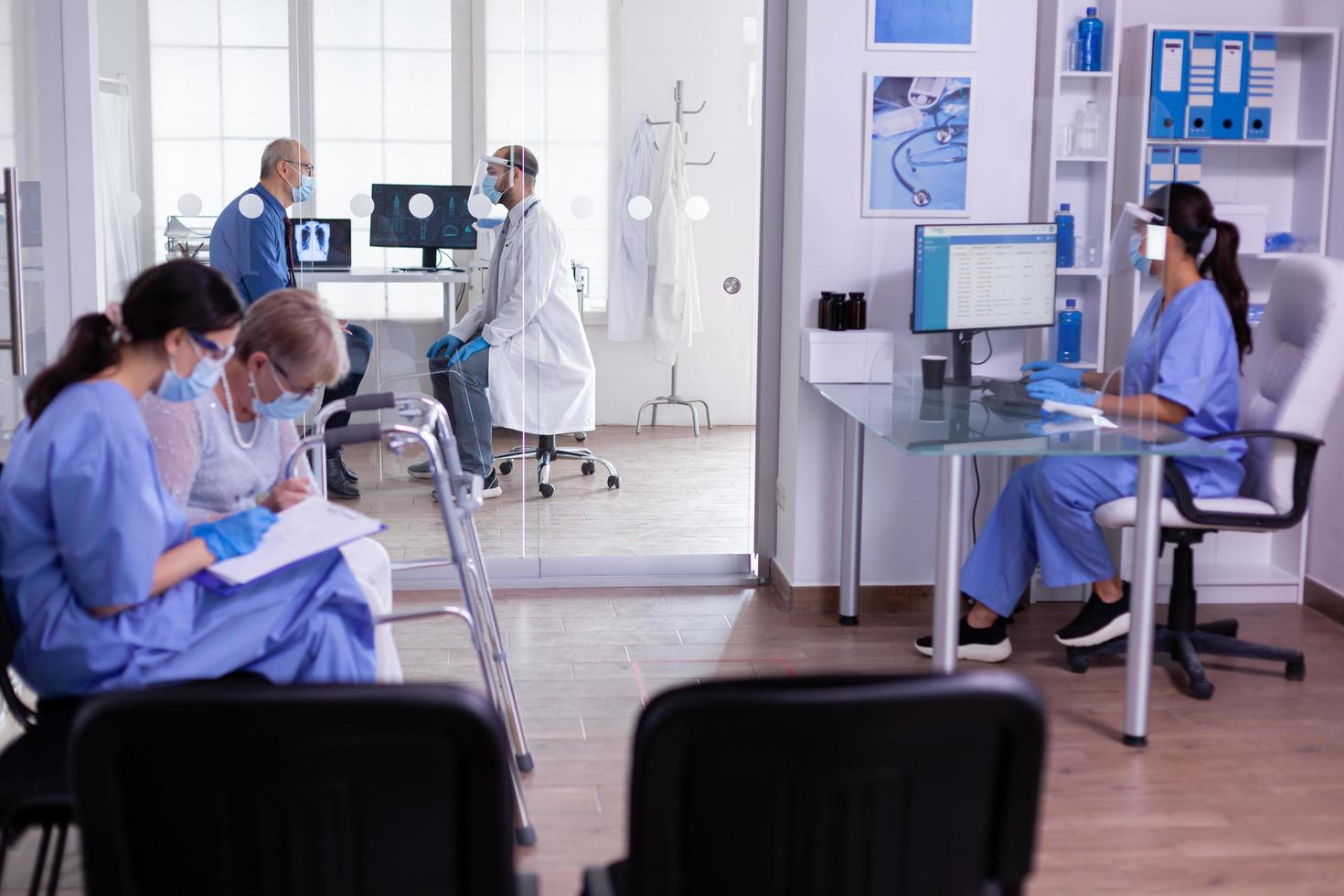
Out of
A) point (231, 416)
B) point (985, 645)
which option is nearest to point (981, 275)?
point (985, 645)

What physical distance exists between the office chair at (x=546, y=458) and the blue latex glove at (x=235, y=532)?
228cm

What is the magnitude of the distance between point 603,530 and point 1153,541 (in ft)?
6.40

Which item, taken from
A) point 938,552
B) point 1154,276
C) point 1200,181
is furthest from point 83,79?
point 1200,181

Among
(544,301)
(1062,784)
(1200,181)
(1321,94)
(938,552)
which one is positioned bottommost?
(1062,784)

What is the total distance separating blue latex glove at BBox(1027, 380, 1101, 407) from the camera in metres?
3.39

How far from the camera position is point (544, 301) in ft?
14.3

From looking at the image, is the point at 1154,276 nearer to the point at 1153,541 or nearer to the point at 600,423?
the point at 1153,541

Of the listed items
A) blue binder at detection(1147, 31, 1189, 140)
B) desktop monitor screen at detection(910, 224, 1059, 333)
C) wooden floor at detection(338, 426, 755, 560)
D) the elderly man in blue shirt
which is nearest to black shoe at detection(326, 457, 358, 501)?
wooden floor at detection(338, 426, 755, 560)

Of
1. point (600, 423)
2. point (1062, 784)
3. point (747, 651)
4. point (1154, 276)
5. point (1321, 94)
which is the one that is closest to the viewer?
point (1062, 784)

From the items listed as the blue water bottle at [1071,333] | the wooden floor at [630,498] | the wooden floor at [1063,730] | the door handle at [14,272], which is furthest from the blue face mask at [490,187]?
the blue water bottle at [1071,333]

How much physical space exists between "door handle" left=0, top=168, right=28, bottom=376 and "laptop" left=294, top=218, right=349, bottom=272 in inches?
43.2

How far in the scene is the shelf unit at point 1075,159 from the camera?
402 cm

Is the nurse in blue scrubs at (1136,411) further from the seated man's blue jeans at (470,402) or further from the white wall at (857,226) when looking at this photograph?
the seated man's blue jeans at (470,402)

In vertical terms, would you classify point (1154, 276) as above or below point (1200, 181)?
below
